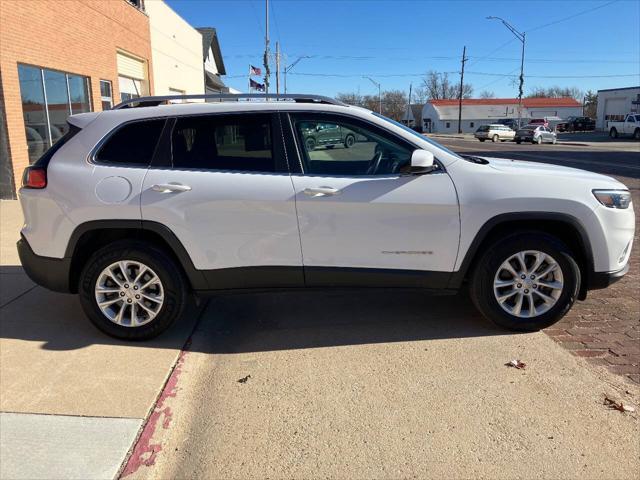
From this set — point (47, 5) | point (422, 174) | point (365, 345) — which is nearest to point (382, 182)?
point (422, 174)

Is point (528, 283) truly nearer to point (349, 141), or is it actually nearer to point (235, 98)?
point (349, 141)

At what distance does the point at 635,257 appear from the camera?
6.57 m

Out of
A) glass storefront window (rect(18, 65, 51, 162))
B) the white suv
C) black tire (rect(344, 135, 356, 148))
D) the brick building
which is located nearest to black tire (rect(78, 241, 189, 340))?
the white suv

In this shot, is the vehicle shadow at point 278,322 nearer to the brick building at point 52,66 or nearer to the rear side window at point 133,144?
the rear side window at point 133,144

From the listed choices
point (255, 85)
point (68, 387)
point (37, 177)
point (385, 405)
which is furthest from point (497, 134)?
point (68, 387)

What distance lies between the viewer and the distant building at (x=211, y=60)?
34.1 meters

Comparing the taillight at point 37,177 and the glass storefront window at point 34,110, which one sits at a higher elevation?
the glass storefront window at point 34,110

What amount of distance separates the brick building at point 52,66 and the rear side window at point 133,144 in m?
7.43

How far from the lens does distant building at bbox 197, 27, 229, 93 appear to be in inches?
1342

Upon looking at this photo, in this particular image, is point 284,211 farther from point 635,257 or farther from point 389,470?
point 635,257

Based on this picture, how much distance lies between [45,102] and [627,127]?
1825 inches

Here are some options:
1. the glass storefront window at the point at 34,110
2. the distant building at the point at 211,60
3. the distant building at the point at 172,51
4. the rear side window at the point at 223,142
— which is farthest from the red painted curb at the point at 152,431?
the distant building at the point at 211,60

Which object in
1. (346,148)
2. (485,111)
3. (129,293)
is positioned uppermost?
(485,111)

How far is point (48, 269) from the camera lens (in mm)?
4109
